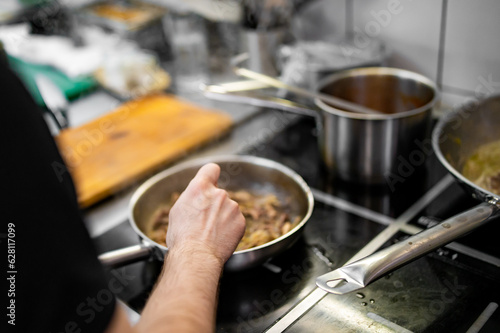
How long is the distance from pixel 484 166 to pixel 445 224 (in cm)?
34

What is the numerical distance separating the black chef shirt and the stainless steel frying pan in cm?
29

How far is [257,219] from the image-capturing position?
2.98 ft

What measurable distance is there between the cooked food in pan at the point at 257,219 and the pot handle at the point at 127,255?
2.3 inches

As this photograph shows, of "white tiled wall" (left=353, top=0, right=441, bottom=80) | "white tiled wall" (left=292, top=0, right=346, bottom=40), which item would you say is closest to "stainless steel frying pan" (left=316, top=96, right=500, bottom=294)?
"white tiled wall" (left=353, top=0, right=441, bottom=80)

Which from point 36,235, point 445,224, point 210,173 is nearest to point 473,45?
point 445,224

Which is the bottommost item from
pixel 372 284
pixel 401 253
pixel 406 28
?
pixel 372 284

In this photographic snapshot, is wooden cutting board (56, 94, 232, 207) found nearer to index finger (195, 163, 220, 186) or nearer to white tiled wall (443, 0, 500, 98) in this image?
index finger (195, 163, 220, 186)

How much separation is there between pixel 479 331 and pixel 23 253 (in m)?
0.56

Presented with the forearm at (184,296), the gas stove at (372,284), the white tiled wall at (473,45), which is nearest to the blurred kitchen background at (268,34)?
the white tiled wall at (473,45)

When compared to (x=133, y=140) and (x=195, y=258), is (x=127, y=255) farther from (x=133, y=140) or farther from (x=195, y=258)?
(x=133, y=140)

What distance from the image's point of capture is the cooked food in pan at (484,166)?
3.04 feet

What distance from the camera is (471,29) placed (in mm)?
1088

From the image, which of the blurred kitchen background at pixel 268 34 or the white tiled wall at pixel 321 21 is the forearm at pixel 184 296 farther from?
the white tiled wall at pixel 321 21

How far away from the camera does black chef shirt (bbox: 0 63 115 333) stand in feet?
1.61
